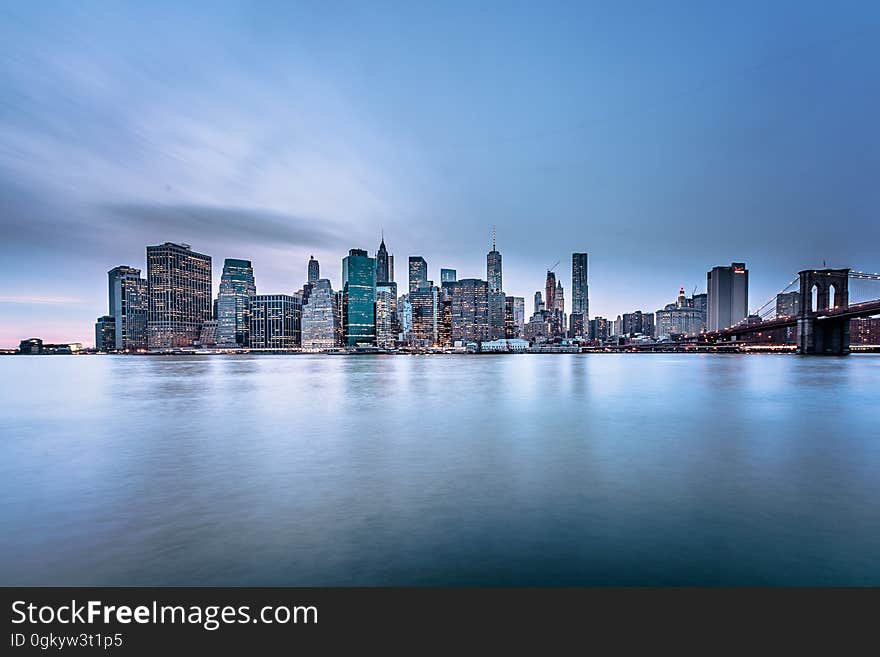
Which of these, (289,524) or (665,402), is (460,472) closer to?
(289,524)

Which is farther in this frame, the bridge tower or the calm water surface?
the bridge tower

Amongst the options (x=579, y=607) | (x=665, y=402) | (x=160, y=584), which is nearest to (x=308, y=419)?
(x=160, y=584)

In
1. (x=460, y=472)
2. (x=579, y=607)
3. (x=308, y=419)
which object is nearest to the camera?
(x=579, y=607)

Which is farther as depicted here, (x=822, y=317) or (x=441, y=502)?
(x=822, y=317)

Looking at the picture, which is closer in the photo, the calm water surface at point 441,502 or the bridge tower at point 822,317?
the calm water surface at point 441,502
